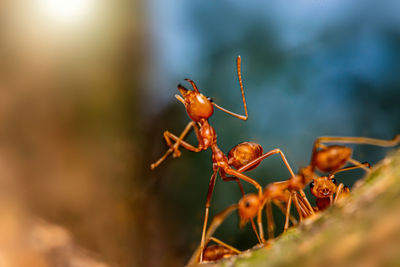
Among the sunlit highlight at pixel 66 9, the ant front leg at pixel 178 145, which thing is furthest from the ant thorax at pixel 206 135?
the sunlit highlight at pixel 66 9

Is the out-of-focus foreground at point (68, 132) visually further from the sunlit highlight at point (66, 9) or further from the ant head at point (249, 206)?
the ant head at point (249, 206)

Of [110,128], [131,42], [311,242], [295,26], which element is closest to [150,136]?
[110,128]

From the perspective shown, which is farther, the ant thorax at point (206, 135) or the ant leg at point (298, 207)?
the ant thorax at point (206, 135)

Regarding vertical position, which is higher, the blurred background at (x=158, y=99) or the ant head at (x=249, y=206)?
the blurred background at (x=158, y=99)

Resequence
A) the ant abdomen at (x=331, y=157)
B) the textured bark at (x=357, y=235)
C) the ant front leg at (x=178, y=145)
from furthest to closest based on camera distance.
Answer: the ant front leg at (x=178, y=145)
the ant abdomen at (x=331, y=157)
the textured bark at (x=357, y=235)

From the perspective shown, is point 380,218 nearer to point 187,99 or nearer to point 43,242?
point 187,99

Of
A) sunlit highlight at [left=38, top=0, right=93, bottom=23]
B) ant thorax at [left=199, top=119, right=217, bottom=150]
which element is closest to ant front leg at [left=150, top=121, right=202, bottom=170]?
ant thorax at [left=199, top=119, right=217, bottom=150]

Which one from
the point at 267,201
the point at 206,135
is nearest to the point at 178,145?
the point at 206,135
